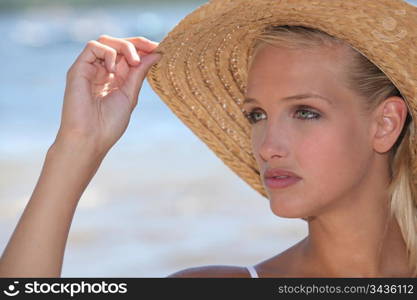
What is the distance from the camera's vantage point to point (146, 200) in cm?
743

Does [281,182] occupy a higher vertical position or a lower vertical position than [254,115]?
lower

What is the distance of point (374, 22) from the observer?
2982 mm

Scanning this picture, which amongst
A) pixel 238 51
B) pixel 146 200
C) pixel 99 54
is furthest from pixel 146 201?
pixel 99 54

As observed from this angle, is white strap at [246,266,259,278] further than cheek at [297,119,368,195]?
Yes

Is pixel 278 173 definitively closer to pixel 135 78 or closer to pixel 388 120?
pixel 388 120

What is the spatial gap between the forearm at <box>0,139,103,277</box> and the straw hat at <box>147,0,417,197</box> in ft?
2.08

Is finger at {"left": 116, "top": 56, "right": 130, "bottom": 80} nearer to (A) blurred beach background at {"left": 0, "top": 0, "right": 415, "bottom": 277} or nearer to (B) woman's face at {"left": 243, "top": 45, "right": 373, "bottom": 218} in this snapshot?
(B) woman's face at {"left": 243, "top": 45, "right": 373, "bottom": 218}

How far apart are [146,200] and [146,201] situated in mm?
25

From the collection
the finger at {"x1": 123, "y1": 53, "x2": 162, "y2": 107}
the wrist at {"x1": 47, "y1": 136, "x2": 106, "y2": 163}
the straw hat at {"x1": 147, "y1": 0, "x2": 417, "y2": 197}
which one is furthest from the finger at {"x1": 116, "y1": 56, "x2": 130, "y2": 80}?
the wrist at {"x1": 47, "y1": 136, "x2": 106, "y2": 163}

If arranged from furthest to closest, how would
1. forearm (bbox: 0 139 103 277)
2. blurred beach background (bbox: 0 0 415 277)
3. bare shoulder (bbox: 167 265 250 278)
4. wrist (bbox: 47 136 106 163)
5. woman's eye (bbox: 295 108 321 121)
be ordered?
blurred beach background (bbox: 0 0 415 277) → bare shoulder (bbox: 167 265 250 278) → woman's eye (bbox: 295 108 321 121) → wrist (bbox: 47 136 106 163) → forearm (bbox: 0 139 103 277)

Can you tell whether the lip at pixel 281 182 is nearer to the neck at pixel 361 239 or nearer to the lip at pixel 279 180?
the lip at pixel 279 180

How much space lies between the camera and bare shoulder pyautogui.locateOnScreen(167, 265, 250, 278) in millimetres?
3338

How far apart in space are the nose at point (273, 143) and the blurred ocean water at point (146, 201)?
2.90 m

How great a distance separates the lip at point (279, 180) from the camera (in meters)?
3.05
